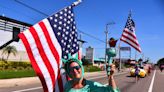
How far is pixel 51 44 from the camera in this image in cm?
525

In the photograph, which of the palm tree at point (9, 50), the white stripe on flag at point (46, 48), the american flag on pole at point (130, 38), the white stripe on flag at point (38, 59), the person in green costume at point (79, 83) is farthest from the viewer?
the palm tree at point (9, 50)

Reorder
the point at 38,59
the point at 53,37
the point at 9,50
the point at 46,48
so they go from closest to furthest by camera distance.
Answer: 1. the point at 38,59
2. the point at 46,48
3. the point at 53,37
4. the point at 9,50

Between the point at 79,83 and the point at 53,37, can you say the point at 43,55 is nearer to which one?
the point at 53,37

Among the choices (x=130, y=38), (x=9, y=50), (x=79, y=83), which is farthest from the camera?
(x=9, y=50)

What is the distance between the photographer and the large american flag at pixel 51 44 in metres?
5.02

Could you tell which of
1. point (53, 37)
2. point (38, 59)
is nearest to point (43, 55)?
point (38, 59)

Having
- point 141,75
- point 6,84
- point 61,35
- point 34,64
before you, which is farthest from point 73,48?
point 141,75

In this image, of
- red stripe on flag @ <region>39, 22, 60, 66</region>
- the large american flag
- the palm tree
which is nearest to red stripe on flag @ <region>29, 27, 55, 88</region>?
the large american flag

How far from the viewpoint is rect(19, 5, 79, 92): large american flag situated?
5.02 metres

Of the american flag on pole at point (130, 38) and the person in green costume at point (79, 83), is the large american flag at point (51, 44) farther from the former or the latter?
the american flag on pole at point (130, 38)

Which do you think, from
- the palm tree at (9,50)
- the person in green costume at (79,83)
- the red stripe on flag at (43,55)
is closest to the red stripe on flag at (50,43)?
the red stripe on flag at (43,55)

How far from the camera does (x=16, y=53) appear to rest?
64188 millimetres

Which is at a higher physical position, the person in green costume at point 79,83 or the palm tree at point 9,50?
the palm tree at point 9,50

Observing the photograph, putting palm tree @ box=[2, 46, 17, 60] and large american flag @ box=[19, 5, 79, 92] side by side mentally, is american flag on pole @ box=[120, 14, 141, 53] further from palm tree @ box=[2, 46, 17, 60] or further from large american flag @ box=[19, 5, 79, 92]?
palm tree @ box=[2, 46, 17, 60]
